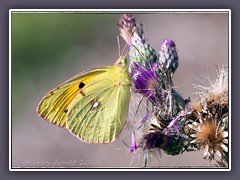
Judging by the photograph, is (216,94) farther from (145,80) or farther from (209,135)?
(145,80)

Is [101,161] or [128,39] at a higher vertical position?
[128,39]

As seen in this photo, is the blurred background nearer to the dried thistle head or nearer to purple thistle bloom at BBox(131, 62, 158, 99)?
the dried thistle head

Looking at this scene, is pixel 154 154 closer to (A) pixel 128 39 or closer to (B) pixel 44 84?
(A) pixel 128 39

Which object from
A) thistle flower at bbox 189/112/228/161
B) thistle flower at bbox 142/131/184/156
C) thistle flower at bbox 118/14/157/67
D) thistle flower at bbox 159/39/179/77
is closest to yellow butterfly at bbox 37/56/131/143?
thistle flower at bbox 118/14/157/67

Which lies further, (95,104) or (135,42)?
(95,104)

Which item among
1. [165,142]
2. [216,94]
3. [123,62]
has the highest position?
[123,62]

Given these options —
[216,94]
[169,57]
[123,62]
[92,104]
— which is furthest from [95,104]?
[216,94]
